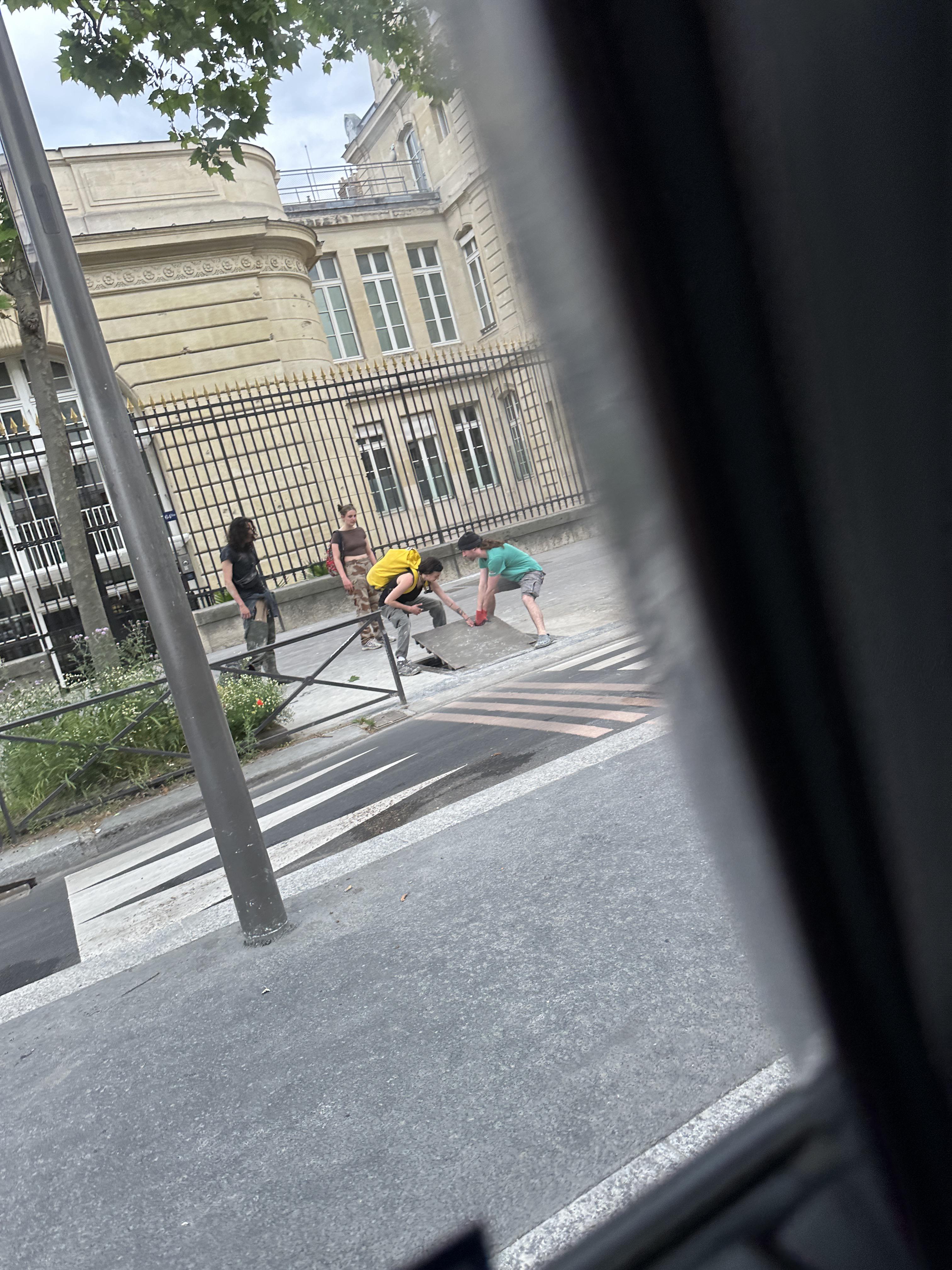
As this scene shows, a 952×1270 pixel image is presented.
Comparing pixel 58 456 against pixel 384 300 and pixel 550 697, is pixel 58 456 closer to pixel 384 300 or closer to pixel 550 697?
pixel 550 697

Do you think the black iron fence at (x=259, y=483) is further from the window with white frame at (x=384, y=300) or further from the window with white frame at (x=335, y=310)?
the window with white frame at (x=384, y=300)

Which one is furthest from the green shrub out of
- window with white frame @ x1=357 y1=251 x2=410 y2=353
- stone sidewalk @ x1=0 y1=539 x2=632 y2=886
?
window with white frame @ x1=357 y1=251 x2=410 y2=353

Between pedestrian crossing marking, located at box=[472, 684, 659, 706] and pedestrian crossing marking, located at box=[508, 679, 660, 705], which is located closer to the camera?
pedestrian crossing marking, located at box=[472, 684, 659, 706]

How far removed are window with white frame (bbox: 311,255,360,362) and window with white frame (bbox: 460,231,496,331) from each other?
23.9 m

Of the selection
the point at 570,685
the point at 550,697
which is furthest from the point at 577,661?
the point at 550,697

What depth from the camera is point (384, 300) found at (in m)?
24.2

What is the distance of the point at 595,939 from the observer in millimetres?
3055

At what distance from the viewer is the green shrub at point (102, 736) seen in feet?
22.9

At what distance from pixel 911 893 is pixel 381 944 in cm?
290

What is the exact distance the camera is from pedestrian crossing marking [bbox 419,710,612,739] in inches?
221

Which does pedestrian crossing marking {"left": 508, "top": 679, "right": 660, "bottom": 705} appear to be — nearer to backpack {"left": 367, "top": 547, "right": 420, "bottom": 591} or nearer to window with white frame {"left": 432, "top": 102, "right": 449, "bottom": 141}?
backpack {"left": 367, "top": 547, "right": 420, "bottom": 591}

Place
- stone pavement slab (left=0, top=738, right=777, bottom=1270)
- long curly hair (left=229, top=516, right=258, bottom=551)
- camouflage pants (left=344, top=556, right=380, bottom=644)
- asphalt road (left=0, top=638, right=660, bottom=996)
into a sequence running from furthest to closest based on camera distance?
camouflage pants (left=344, top=556, right=380, bottom=644) < long curly hair (left=229, top=516, right=258, bottom=551) < asphalt road (left=0, top=638, right=660, bottom=996) < stone pavement slab (left=0, top=738, right=777, bottom=1270)

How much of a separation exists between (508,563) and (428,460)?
926 centimetres

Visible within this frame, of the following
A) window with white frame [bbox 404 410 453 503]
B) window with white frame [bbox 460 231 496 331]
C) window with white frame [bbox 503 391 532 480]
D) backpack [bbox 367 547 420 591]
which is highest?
window with white frame [bbox 404 410 453 503]
